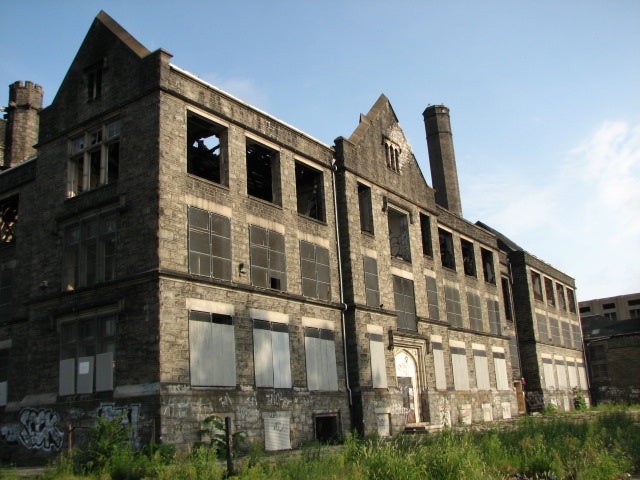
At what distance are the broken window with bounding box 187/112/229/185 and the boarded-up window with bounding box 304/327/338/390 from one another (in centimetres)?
600

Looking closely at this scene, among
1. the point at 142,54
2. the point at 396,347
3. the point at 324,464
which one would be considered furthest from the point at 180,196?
the point at 396,347

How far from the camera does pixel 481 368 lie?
32688 millimetres

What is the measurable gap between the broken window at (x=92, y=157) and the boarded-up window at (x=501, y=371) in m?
22.7

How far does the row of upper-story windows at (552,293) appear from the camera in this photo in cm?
4397

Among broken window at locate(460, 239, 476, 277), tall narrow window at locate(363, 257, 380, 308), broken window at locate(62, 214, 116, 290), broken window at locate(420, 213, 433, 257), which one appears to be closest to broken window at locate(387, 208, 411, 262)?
broken window at locate(420, 213, 433, 257)

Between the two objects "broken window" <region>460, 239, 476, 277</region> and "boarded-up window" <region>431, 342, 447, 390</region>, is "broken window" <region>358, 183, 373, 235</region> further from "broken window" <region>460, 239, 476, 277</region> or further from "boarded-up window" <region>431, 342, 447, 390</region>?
"broken window" <region>460, 239, 476, 277</region>

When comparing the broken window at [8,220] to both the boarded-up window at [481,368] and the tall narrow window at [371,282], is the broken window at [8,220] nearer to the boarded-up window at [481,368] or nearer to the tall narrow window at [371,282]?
the tall narrow window at [371,282]

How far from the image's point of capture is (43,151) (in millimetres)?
21859

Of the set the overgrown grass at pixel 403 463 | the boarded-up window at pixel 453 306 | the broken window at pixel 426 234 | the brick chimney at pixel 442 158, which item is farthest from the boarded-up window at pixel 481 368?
the overgrown grass at pixel 403 463

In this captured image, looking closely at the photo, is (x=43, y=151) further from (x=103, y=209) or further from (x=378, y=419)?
(x=378, y=419)

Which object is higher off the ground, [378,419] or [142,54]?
[142,54]

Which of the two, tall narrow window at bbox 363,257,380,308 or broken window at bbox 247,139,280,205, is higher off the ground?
broken window at bbox 247,139,280,205

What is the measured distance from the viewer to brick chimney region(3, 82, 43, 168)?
27.9m

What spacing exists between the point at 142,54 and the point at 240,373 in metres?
10.1
